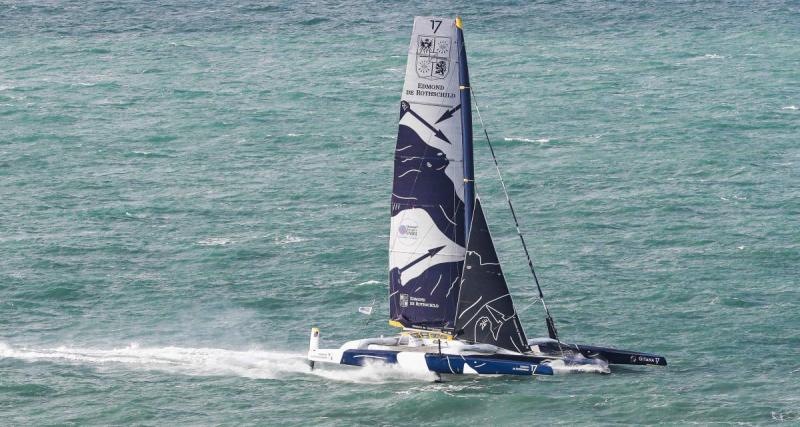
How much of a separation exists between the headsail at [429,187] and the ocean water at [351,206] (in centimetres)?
476

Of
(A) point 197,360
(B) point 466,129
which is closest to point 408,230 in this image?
(B) point 466,129

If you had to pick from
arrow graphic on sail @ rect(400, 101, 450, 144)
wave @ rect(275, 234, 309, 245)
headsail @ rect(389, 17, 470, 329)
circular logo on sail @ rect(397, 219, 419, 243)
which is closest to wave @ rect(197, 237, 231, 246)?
wave @ rect(275, 234, 309, 245)

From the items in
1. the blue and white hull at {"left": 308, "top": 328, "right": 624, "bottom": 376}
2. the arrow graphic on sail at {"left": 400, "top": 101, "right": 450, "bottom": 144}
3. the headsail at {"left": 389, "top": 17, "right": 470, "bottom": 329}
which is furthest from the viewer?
the blue and white hull at {"left": 308, "top": 328, "right": 624, "bottom": 376}

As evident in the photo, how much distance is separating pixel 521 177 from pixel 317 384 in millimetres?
47558

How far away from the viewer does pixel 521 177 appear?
13075cm

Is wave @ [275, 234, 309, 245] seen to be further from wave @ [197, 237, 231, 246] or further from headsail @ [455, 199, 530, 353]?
headsail @ [455, 199, 530, 353]

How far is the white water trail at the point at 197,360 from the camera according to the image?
8925 centimetres

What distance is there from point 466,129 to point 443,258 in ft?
24.6

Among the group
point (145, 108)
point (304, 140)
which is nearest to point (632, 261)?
point (304, 140)

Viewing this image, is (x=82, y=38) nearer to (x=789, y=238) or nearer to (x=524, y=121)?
(x=524, y=121)

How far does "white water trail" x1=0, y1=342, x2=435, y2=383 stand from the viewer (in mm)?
89250

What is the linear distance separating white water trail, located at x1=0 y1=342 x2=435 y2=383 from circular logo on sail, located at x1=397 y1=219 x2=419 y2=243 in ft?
27.8

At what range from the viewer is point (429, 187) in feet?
265

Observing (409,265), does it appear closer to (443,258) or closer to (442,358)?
(443,258)
